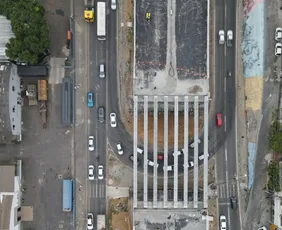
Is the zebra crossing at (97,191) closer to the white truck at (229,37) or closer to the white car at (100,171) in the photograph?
the white car at (100,171)

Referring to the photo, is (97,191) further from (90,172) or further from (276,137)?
(276,137)

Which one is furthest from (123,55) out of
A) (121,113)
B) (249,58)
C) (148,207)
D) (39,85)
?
(148,207)

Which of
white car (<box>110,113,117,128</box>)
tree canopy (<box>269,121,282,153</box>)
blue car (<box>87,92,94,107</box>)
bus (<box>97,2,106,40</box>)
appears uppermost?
bus (<box>97,2,106,40</box>)

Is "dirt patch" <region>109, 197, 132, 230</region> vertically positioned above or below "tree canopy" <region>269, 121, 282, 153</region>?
below

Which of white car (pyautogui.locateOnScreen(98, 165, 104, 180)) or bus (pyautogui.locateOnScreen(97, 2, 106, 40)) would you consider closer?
bus (pyautogui.locateOnScreen(97, 2, 106, 40))

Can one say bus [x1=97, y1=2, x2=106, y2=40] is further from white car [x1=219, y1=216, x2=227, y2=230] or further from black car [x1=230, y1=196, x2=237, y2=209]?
white car [x1=219, y1=216, x2=227, y2=230]

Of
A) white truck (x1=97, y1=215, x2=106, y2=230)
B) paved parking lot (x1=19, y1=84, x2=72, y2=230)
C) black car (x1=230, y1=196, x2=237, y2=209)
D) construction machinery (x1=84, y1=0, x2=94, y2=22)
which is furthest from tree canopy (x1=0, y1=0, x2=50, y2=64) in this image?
black car (x1=230, y1=196, x2=237, y2=209)

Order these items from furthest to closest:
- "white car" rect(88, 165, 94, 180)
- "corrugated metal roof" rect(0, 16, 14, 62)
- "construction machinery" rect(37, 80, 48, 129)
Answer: "white car" rect(88, 165, 94, 180) < "construction machinery" rect(37, 80, 48, 129) < "corrugated metal roof" rect(0, 16, 14, 62)
